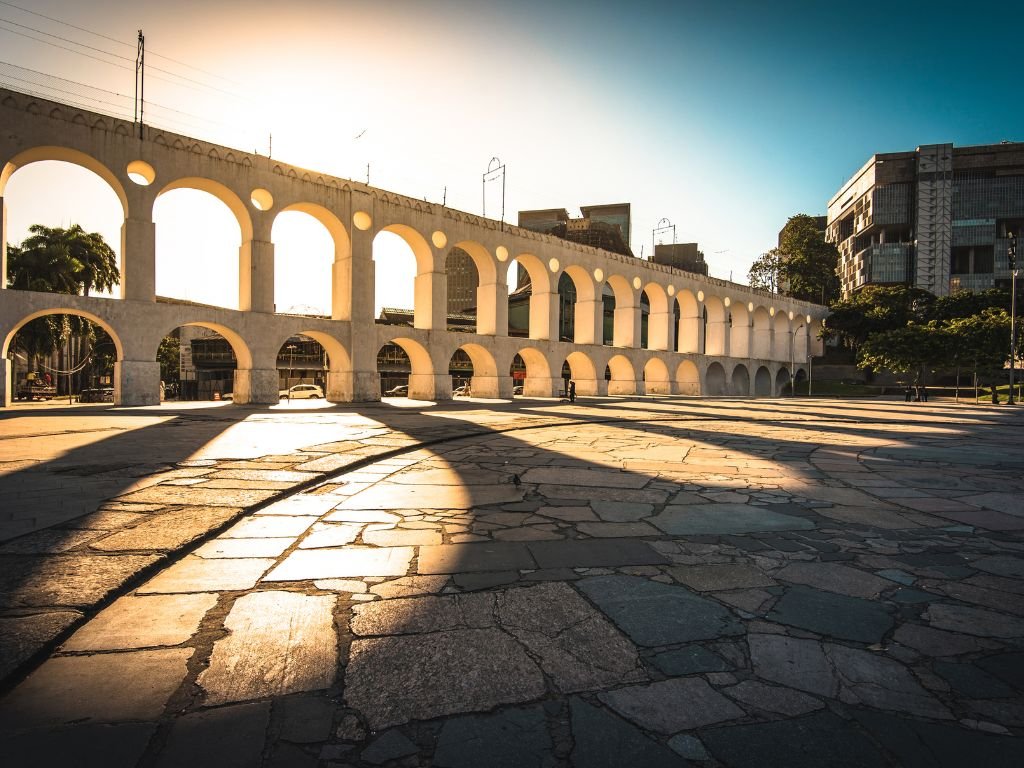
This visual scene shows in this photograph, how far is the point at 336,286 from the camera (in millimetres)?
24359

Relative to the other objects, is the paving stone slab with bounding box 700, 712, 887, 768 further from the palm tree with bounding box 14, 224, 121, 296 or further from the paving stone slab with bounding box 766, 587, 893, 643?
the palm tree with bounding box 14, 224, 121, 296

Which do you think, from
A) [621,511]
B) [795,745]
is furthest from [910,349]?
[795,745]

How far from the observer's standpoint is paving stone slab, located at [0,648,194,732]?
171 centimetres

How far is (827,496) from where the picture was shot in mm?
5148

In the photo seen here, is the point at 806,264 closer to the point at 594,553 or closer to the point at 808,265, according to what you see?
the point at 808,265

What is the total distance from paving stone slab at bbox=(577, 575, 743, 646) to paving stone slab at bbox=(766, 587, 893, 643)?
0.28 meters

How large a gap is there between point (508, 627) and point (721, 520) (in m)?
2.44

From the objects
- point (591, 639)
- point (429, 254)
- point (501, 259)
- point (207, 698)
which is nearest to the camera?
point (207, 698)

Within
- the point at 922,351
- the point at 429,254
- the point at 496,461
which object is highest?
the point at 429,254

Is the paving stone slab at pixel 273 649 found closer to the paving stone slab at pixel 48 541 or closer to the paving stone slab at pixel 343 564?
the paving stone slab at pixel 343 564

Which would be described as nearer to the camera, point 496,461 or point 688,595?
point 688,595

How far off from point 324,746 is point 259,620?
96 cm

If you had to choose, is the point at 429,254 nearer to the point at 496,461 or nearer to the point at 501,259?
the point at 501,259

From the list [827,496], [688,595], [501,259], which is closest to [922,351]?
[501,259]
